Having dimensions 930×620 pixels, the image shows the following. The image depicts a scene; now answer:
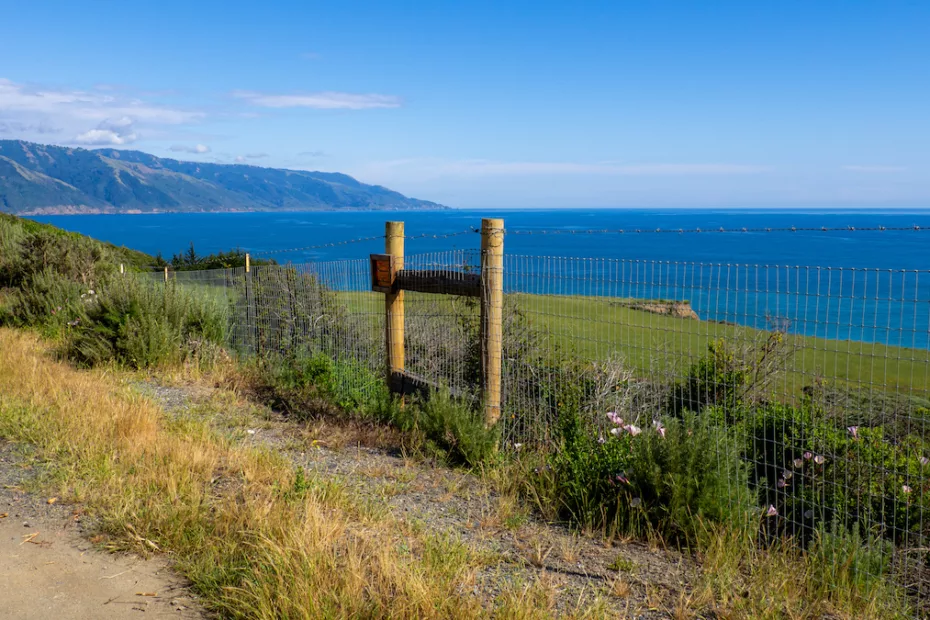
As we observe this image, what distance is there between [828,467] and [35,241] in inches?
680

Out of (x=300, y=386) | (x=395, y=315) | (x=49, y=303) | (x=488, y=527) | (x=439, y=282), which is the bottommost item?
(x=488, y=527)

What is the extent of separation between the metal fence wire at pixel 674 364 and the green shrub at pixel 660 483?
0.17m

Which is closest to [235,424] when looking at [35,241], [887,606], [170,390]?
[170,390]

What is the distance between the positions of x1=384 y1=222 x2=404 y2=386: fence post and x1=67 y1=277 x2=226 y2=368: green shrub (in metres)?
3.37

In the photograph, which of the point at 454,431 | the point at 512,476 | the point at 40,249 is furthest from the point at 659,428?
the point at 40,249

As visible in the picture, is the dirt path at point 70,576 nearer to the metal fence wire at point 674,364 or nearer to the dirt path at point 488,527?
the dirt path at point 488,527

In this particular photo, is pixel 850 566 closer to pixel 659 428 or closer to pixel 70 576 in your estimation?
pixel 659 428

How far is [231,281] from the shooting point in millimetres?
11469

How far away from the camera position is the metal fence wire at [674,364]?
15.8 ft

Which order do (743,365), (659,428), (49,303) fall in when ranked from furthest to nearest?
1. (49,303)
2. (743,365)
3. (659,428)

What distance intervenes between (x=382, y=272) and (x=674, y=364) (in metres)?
3.25

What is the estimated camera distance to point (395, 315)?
26.3 ft

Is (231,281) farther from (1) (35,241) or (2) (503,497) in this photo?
(1) (35,241)

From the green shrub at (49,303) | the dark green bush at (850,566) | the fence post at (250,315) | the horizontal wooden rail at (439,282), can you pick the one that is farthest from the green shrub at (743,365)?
the green shrub at (49,303)
